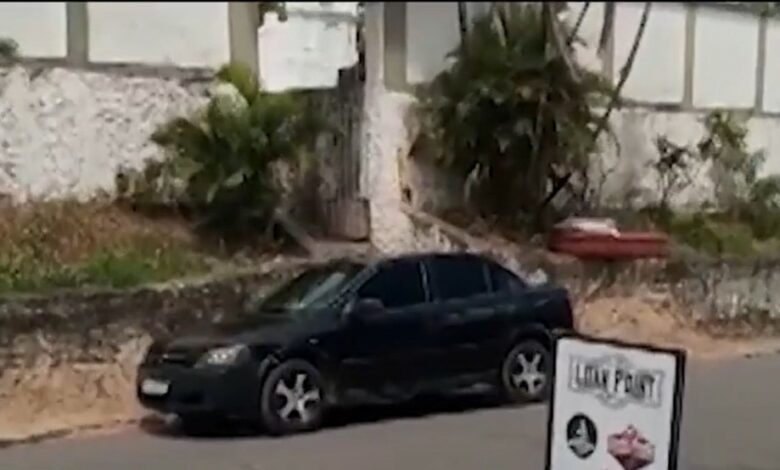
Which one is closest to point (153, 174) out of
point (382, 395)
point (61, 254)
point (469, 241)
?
point (61, 254)

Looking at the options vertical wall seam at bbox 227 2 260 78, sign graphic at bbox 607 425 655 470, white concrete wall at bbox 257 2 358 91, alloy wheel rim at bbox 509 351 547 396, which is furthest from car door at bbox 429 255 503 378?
sign graphic at bbox 607 425 655 470

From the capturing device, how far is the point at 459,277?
50.7ft

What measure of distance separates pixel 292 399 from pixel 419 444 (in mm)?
1223

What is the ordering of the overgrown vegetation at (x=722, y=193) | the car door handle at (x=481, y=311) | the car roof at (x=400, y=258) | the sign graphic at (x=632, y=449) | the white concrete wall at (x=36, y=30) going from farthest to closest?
the overgrown vegetation at (x=722, y=193), the car door handle at (x=481, y=311), the car roof at (x=400, y=258), the white concrete wall at (x=36, y=30), the sign graphic at (x=632, y=449)

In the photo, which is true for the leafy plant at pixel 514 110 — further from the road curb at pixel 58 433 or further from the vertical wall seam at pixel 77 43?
the road curb at pixel 58 433

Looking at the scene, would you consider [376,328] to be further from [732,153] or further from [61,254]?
[732,153]

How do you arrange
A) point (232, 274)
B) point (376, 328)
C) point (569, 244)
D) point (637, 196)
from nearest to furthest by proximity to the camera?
1. point (376, 328)
2. point (232, 274)
3. point (569, 244)
4. point (637, 196)

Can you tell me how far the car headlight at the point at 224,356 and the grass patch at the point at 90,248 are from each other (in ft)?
6.35

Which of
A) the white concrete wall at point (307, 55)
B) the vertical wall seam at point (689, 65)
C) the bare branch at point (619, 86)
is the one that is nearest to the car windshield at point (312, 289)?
the white concrete wall at point (307, 55)

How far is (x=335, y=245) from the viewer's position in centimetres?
1934

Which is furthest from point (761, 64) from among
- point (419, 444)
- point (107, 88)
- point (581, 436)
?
point (581, 436)

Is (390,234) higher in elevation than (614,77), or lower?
lower

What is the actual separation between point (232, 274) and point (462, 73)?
16.3ft

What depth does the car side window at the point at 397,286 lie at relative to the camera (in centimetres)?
1467
